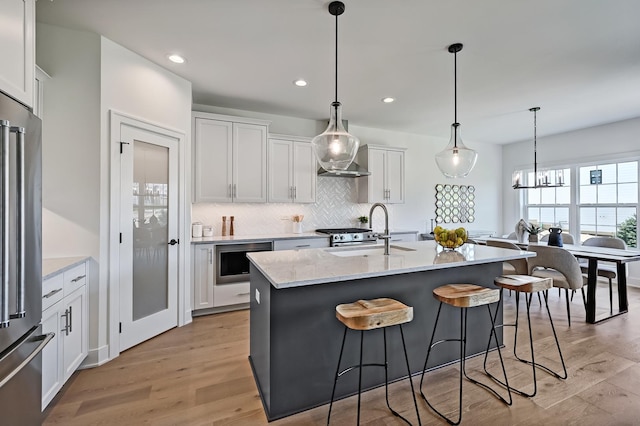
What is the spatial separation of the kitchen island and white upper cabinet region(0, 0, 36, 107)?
59.1 inches

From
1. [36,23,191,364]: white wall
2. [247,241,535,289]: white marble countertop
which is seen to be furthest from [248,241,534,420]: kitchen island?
[36,23,191,364]: white wall

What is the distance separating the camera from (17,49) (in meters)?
1.41

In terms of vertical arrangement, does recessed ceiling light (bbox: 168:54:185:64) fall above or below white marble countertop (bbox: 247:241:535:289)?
above

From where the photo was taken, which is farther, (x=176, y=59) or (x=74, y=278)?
(x=176, y=59)

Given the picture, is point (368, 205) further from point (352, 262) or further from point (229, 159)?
point (352, 262)

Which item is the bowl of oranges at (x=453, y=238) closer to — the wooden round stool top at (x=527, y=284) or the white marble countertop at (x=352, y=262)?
the white marble countertop at (x=352, y=262)

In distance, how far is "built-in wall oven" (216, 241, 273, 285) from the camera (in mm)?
3623

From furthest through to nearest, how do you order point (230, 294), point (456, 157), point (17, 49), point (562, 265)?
point (230, 294) < point (562, 265) < point (456, 157) < point (17, 49)

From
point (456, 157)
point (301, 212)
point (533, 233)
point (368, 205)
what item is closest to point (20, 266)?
point (456, 157)

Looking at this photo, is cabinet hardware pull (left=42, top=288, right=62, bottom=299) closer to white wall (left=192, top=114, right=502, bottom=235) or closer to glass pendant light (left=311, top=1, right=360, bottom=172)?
glass pendant light (left=311, top=1, right=360, bottom=172)

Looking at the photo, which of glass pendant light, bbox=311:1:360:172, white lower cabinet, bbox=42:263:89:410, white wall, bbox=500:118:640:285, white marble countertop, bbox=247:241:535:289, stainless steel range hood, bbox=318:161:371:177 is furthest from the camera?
white wall, bbox=500:118:640:285

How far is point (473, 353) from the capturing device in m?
2.58

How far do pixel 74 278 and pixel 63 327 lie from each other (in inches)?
13.5

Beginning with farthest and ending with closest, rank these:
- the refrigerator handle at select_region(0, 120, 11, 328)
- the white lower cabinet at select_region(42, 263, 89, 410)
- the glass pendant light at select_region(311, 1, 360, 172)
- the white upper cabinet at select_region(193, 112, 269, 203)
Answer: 1. the white upper cabinet at select_region(193, 112, 269, 203)
2. the glass pendant light at select_region(311, 1, 360, 172)
3. the white lower cabinet at select_region(42, 263, 89, 410)
4. the refrigerator handle at select_region(0, 120, 11, 328)
